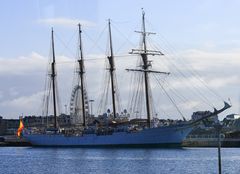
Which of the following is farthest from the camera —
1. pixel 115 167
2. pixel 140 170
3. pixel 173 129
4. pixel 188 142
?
pixel 188 142

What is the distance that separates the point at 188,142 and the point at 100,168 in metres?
64.2

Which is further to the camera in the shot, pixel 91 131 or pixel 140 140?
pixel 91 131

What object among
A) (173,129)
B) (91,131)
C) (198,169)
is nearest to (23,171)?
(198,169)

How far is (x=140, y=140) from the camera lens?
12825 cm

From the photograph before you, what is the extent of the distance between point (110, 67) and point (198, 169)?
6924 centimetres

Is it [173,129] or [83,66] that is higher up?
[83,66]

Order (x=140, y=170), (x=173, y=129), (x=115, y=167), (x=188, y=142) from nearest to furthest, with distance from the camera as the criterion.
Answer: (x=140, y=170)
(x=115, y=167)
(x=173, y=129)
(x=188, y=142)

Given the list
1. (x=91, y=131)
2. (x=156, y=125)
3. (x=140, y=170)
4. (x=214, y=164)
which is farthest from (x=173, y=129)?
(x=140, y=170)

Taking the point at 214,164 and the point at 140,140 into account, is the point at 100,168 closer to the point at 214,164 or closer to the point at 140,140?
the point at 214,164

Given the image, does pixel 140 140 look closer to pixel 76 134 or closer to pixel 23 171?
pixel 76 134

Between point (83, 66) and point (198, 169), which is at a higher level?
point (83, 66)

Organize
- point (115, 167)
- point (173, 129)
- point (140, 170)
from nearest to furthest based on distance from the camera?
1. point (140, 170)
2. point (115, 167)
3. point (173, 129)

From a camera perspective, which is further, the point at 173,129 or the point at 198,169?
the point at 173,129

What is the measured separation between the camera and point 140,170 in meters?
71.2
